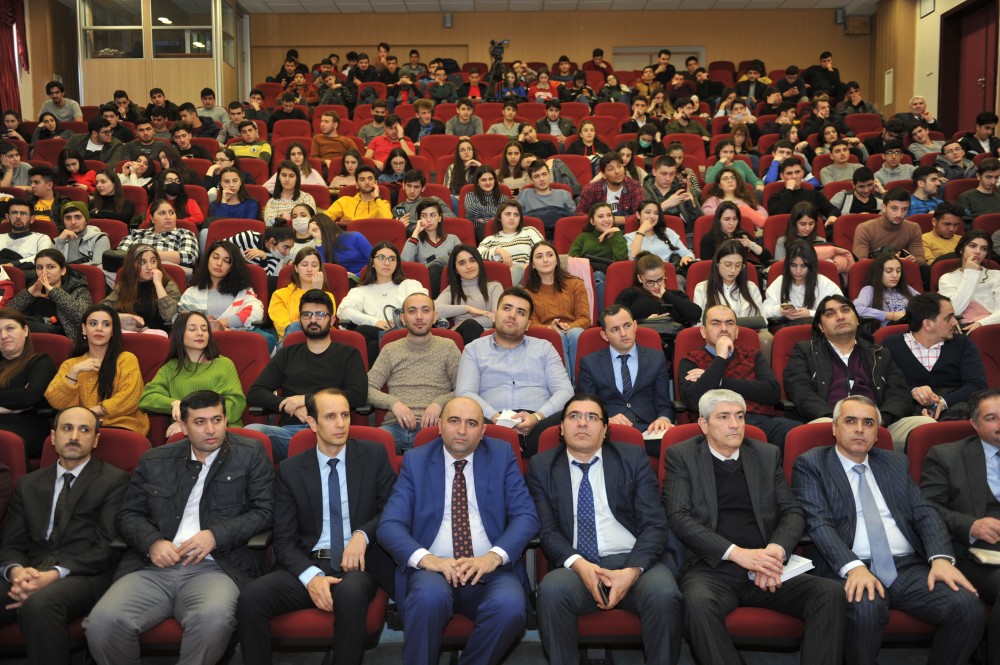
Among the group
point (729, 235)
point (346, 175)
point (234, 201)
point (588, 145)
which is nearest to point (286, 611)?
point (729, 235)

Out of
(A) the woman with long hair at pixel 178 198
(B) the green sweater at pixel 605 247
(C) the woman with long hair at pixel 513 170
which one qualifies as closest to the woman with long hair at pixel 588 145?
(C) the woman with long hair at pixel 513 170

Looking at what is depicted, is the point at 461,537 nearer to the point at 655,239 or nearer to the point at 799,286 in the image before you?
the point at 799,286

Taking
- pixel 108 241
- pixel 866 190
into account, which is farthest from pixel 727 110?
pixel 108 241

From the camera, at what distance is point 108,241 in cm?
576

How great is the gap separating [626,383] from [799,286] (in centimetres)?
144

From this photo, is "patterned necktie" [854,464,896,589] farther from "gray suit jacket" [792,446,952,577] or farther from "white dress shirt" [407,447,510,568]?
"white dress shirt" [407,447,510,568]

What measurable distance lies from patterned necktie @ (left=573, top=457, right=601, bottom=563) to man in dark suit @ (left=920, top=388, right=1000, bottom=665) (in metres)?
1.17

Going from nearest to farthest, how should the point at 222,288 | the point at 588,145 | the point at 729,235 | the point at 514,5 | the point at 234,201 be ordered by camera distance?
the point at 222,288 < the point at 729,235 < the point at 234,201 < the point at 588,145 < the point at 514,5

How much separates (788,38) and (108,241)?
11721 mm

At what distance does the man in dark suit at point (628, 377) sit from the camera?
386cm

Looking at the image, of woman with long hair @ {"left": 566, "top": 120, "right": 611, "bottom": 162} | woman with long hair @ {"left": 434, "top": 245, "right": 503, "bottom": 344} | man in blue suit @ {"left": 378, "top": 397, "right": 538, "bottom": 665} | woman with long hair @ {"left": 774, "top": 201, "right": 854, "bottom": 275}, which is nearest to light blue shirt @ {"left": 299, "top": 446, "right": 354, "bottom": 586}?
man in blue suit @ {"left": 378, "top": 397, "right": 538, "bottom": 665}

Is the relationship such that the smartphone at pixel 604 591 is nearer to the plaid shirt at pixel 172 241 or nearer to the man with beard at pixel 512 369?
the man with beard at pixel 512 369

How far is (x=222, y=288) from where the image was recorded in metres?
4.79

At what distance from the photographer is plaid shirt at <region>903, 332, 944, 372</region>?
4.03 metres
